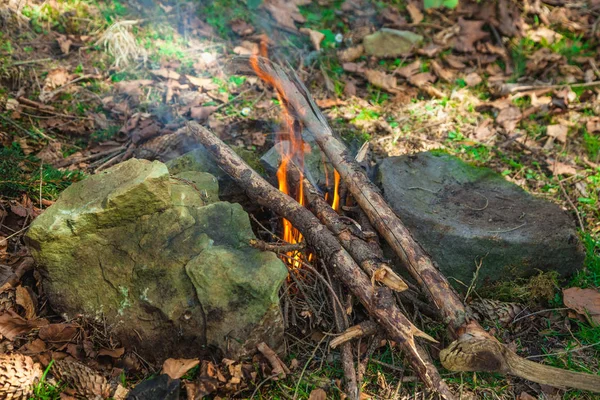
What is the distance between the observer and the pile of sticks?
2869 mm

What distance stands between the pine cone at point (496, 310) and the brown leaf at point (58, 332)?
257 cm

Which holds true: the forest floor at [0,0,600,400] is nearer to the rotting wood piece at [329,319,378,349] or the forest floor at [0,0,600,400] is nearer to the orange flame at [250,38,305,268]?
the rotting wood piece at [329,319,378,349]

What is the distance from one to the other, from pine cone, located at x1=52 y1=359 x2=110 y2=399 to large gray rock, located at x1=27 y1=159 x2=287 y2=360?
29 cm

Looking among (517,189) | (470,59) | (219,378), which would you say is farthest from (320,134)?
(470,59)

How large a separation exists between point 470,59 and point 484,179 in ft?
8.71

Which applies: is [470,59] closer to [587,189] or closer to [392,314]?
[587,189]

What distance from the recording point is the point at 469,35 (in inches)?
252

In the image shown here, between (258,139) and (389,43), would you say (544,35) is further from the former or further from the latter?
(258,139)

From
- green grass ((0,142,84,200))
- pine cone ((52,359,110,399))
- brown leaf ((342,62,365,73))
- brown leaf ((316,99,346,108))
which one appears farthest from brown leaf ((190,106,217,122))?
pine cone ((52,359,110,399))

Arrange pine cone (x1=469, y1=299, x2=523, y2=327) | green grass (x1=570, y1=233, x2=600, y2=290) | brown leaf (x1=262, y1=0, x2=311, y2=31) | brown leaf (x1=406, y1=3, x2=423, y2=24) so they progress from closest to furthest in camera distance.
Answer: pine cone (x1=469, y1=299, x2=523, y2=327) → green grass (x1=570, y1=233, x2=600, y2=290) → brown leaf (x1=262, y1=0, x2=311, y2=31) → brown leaf (x1=406, y1=3, x2=423, y2=24)

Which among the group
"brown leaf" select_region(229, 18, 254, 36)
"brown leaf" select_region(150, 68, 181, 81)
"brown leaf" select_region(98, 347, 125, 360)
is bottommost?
"brown leaf" select_region(98, 347, 125, 360)

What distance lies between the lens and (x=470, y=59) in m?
6.26

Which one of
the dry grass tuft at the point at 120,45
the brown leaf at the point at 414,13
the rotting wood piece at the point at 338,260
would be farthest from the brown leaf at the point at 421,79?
the dry grass tuft at the point at 120,45

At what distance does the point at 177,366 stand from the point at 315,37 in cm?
446
